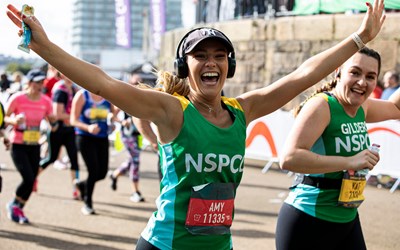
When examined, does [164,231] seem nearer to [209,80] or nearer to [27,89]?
[209,80]

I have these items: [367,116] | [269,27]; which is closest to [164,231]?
[367,116]

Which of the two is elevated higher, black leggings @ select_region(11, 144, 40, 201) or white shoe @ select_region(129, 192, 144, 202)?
black leggings @ select_region(11, 144, 40, 201)

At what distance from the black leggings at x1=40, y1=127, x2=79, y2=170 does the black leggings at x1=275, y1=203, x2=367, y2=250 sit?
559 centimetres

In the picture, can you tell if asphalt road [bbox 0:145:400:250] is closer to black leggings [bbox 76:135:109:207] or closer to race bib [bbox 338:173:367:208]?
black leggings [bbox 76:135:109:207]

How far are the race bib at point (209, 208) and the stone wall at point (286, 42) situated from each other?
932 centimetres

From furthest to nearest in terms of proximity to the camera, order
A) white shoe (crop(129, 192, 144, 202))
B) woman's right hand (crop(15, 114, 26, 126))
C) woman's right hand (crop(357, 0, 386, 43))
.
Result: white shoe (crop(129, 192, 144, 202))
woman's right hand (crop(15, 114, 26, 126))
woman's right hand (crop(357, 0, 386, 43))

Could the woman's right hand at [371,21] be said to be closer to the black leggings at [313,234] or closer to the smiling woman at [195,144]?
the smiling woman at [195,144]

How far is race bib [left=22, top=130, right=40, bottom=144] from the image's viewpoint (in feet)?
24.4

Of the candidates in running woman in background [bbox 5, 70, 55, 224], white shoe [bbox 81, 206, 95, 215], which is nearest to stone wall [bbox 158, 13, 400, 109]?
white shoe [bbox 81, 206, 95, 215]

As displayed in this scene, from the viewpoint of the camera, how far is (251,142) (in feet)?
39.9

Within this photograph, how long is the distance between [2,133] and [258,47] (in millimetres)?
8619

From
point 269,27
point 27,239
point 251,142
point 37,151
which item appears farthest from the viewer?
point 269,27

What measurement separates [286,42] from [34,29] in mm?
11449

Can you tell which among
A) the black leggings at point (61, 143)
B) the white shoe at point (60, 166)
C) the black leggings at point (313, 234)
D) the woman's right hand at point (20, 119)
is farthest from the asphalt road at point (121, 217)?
the black leggings at point (313, 234)
